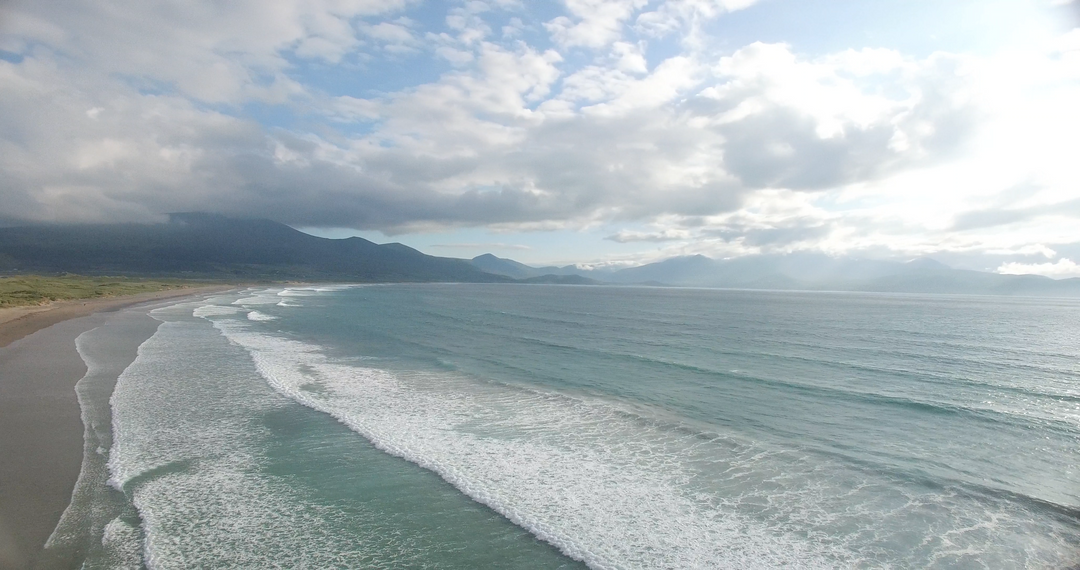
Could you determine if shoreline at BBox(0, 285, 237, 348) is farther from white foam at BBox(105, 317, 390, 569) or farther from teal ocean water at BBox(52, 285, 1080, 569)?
white foam at BBox(105, 317, 390, 569)

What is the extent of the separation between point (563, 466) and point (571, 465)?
22 cm

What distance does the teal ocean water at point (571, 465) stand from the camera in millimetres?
8828

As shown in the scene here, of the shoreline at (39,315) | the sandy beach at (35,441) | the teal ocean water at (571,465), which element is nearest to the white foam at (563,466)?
the teal ocean water at (571,465)

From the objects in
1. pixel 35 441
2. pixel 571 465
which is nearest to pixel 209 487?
pixel 35 441

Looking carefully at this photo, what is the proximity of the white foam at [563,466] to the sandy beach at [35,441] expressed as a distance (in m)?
6.26

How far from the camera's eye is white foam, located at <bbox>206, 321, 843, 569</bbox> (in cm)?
883

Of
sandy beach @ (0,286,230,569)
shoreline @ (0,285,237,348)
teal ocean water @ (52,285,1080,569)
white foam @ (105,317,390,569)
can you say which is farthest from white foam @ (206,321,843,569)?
shoreline @ (0,285,237,348)

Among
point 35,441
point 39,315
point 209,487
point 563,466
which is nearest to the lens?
point 209,487

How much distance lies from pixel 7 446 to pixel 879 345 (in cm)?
4467

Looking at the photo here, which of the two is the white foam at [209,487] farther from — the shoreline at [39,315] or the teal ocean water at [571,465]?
the shoreline at [39,315]

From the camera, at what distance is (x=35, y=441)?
13172 millimetres

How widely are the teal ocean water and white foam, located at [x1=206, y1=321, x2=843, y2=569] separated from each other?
0.06 m

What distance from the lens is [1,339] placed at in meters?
31.4

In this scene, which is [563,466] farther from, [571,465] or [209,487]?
[209,487]
